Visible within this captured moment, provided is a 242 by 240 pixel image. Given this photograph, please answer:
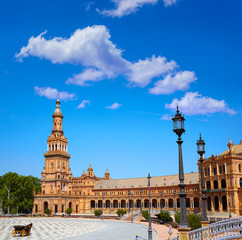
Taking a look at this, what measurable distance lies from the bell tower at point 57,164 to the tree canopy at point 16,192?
6157 millimetres

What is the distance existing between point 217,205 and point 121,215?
2362cm

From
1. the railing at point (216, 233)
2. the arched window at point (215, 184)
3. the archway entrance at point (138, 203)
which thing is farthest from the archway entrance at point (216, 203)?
the railing at point (216, 233)

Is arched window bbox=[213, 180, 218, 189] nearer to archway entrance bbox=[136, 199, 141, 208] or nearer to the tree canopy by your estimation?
archway entrance bbox=[136, 199, 141, 208]

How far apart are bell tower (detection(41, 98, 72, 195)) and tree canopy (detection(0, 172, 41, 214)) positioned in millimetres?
6157

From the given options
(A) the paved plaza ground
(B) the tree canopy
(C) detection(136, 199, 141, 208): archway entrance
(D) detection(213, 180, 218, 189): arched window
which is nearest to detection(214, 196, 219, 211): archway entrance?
(D) detection(213, 180, 218, 189): arched window

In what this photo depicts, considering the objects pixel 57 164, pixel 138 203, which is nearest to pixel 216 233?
pixel 138 203

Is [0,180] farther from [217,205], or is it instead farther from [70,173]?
[217,205]

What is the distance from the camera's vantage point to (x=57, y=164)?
112m

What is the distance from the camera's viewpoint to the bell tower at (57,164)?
110000mm

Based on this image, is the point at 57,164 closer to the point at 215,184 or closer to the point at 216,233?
the point at 215,184

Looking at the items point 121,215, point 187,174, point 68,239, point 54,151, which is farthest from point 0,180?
point 68,239

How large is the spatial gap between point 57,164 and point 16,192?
1728cm

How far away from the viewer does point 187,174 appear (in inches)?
4011

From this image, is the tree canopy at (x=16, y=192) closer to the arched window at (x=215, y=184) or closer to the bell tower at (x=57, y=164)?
the bell tower at (x=57, y=164)
